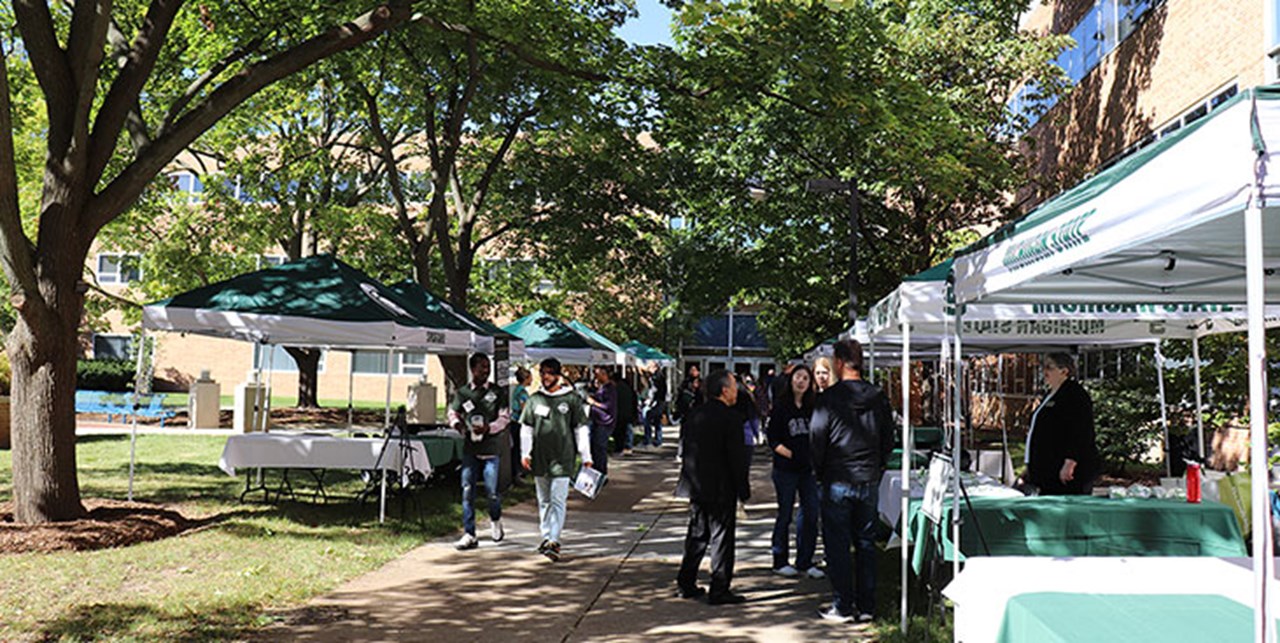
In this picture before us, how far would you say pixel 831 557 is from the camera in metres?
7.25

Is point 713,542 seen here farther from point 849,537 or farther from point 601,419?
point 601,419

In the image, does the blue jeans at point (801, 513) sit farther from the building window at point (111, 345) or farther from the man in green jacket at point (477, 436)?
the building window at point (111, 345)

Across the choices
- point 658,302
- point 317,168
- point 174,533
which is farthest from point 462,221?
point 658,302

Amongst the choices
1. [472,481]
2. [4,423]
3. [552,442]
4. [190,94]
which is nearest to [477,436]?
[472,481]

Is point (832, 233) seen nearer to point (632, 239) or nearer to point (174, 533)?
point (632, 239)

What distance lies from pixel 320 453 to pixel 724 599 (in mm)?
5933

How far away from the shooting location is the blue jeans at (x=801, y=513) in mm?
8742

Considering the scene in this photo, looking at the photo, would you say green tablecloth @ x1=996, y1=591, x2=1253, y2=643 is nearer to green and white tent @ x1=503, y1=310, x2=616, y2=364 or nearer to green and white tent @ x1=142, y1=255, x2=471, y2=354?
green and white tent @ x1=142, y1=255, x2=471, y2=354

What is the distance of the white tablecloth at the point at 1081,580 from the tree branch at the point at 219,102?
28.3ft

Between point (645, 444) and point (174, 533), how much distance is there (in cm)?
1767

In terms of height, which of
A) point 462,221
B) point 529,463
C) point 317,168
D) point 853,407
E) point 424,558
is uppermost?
point 317,168

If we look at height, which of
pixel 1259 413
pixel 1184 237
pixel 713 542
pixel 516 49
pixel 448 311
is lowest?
pixel 713 542

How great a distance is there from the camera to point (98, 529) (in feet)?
31.9

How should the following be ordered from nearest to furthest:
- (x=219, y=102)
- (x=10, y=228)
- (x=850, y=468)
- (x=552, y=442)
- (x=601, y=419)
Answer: (x=850, y=468) → (x=552, y=442) → (x=10, y=228) → (x=219, y=102) → (x=601, y=419)
